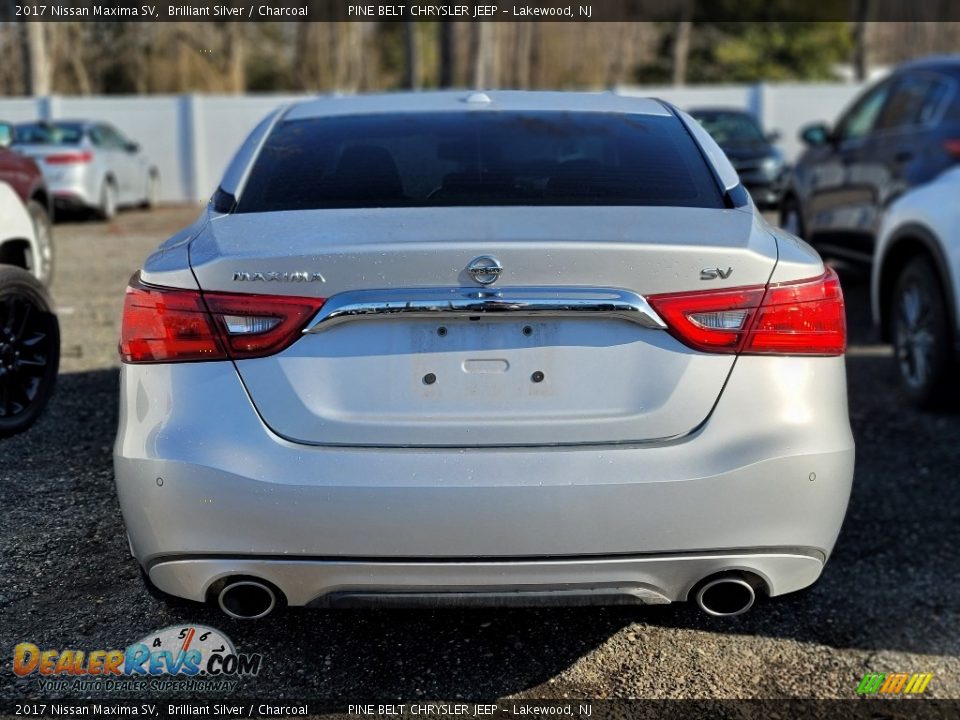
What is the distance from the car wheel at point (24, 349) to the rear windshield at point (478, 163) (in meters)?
1.70

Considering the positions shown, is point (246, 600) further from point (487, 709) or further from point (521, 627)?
point (521, 627)

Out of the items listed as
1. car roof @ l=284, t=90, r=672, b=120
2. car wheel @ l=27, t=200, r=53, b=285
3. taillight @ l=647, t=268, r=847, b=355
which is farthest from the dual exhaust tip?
car wheel @ l=27, t=200, r=53, b=285

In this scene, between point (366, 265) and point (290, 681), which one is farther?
point (290, 681)

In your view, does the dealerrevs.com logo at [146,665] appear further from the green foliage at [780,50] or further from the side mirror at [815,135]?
the green foliage at [780,50]

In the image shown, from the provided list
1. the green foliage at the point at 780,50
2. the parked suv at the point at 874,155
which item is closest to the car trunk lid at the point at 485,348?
the parked suv at the point at 874,155

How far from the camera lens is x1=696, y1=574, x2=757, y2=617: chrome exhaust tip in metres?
2.67

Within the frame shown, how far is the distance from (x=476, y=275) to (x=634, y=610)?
151 centimetres

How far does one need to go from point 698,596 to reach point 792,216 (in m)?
6.97

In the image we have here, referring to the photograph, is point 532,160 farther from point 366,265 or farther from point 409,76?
point 409,76

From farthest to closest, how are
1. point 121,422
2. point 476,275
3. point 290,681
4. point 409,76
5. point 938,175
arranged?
point 409,76 → point 938,175 → point 290,681 → point 121,422 → point 476,275

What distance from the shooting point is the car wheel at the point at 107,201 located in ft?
53.8

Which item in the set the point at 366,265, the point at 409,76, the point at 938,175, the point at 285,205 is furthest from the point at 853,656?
the point at 409,76

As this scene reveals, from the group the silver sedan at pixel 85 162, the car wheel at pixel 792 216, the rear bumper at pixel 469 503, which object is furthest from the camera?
the silver sedan at pixel 85 162

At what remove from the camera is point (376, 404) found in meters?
2.57
